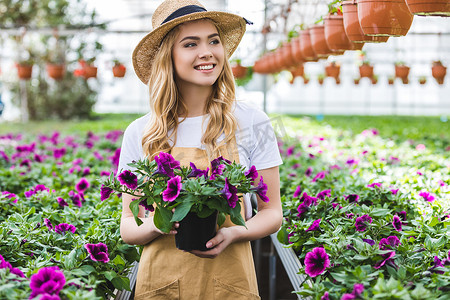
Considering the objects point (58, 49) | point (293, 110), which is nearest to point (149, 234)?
point (58, 49)

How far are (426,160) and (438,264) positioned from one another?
253 cm

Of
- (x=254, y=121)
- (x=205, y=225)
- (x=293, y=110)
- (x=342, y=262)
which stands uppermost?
(x=254, y=121)

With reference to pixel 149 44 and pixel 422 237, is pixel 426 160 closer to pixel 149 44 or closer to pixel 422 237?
pixel 422 237

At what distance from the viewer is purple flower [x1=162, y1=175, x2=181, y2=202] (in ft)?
4.10

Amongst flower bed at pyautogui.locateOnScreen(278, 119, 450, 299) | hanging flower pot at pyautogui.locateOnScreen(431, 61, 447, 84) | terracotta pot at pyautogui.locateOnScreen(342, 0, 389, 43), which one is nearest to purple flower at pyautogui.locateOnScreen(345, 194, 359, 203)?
flower bed at pyautogui.locateOnScreen(278, 119, 450, 299)

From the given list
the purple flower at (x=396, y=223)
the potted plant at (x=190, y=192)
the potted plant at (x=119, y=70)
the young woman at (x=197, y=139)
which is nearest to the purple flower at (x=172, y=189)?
the potted plant at (x=190, y=192)

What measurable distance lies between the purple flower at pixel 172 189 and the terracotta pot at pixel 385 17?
1009mm

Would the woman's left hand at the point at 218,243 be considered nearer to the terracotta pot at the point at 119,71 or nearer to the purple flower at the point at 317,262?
the purple flower at the point at 317,262

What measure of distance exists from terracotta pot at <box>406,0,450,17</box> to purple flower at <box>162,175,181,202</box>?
2.84 ft

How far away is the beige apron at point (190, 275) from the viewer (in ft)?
4.99

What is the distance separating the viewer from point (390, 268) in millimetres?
1422

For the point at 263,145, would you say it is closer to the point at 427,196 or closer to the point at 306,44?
the point at 427,196

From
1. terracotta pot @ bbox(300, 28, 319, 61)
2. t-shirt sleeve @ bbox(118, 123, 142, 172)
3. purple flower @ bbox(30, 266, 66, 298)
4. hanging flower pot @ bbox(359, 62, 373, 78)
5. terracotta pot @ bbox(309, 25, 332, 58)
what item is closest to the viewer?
purple flower @ bbox(30, 266, 66, 298)

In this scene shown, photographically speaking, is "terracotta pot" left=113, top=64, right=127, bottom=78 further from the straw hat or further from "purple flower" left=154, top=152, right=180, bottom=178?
"purple flower" left=154, top=152, right=180, bottom=178
